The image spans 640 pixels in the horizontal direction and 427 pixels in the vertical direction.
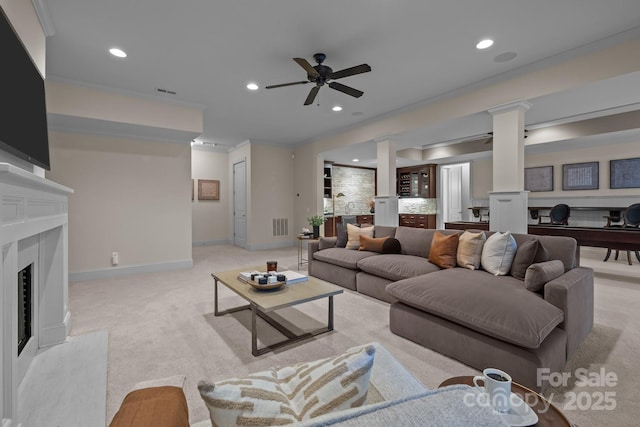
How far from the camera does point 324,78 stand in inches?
136

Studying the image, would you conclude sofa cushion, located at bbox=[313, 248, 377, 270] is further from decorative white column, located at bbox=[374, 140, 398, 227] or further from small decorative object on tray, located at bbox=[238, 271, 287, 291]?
decorative white column, located at bbox=[374, 140, 398, 227]

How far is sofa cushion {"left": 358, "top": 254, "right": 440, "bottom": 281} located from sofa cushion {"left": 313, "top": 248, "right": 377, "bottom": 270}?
15 cm

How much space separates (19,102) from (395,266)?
3355 mm

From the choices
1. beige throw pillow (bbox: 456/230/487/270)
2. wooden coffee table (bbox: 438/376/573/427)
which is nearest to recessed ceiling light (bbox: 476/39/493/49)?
beige throw pillow (bbox: 456/230/487/270)

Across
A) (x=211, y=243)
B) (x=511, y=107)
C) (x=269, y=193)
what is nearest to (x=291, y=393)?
(x=511, y=107)

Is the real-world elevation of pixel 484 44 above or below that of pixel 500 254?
above

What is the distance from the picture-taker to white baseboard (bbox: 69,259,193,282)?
4496mm

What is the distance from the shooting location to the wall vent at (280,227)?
7.76 meters

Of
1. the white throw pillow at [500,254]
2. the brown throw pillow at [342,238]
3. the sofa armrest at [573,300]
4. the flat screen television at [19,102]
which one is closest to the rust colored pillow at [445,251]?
the white throw pillow at [500,254]

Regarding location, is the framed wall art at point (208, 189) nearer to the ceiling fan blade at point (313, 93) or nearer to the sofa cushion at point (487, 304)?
the ceiling fan blade at point (313, 93)

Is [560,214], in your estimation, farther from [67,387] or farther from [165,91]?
[67,387]

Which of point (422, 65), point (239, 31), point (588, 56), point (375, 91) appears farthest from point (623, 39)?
point (239, 31)

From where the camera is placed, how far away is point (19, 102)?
5.99 ft

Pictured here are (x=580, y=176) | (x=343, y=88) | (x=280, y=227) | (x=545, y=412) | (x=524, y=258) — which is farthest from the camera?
(x=280, y=227)
